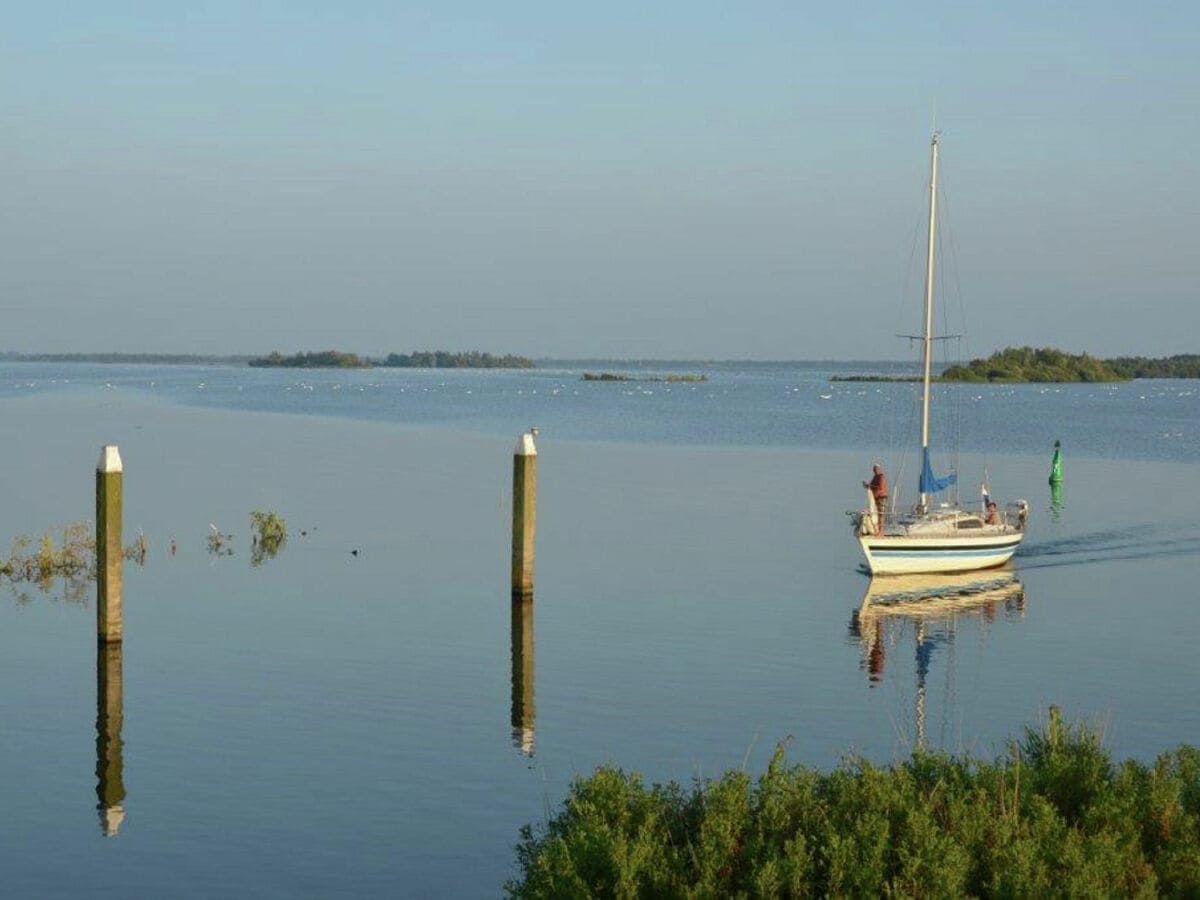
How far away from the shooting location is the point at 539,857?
44.0ft

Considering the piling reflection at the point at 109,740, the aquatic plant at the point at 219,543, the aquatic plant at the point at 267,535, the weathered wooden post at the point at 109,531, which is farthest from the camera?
the aquatic plant at the point at 267,535

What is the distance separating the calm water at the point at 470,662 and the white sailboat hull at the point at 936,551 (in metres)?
0.79

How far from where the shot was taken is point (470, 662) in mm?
26562

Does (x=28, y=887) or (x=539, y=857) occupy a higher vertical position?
(x=539, y=857)

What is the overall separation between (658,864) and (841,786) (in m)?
1.84

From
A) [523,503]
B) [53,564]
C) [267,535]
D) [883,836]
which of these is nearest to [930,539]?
[523,503]

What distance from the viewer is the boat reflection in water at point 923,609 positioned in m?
29.2

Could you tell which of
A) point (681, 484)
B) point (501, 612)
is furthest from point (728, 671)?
point (681, 484)

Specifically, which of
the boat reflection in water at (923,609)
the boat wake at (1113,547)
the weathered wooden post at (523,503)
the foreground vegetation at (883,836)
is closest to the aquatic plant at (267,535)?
the weathered wooden post at (523,503)

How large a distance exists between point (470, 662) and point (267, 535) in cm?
1443

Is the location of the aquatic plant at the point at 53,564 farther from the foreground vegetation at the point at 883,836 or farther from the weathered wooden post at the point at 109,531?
the foreground vegetation at the point at 883,836

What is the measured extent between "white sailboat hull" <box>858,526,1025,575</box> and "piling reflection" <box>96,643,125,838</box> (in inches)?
680

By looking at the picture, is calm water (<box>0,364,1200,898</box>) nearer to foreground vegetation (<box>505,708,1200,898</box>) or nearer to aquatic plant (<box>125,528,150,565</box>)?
aquatic plant (<box>125,528,150,565</box>)

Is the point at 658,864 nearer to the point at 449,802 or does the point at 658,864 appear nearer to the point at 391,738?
the point at 449,802
